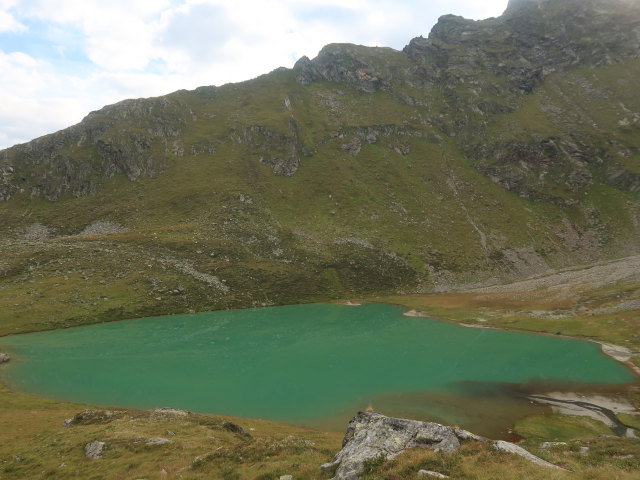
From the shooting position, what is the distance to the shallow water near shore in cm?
4366

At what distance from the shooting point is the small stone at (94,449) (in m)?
24.7

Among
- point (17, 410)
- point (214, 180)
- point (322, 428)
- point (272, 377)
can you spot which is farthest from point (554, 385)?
point (214, 180)

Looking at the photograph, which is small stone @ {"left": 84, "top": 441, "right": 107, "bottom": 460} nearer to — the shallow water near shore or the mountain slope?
the shallow water near shore

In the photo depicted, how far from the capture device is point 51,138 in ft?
548

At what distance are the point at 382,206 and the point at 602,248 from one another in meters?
85.9

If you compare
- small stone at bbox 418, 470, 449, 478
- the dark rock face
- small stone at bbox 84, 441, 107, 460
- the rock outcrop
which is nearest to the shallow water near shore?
small stone at bbox 84, 441, 107, 460

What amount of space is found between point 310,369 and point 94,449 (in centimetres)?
3432

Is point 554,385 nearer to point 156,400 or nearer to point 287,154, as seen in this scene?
point 156,400

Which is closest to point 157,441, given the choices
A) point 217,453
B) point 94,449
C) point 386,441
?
point 94,449

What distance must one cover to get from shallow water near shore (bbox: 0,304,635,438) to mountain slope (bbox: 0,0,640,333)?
77.9 feet

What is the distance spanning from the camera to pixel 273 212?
511 ft

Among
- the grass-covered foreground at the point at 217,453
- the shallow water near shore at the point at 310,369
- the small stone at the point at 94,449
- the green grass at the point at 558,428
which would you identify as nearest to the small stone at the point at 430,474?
the grass-covered foreground at the point at 217,453

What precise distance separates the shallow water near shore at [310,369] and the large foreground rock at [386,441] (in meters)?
21.5

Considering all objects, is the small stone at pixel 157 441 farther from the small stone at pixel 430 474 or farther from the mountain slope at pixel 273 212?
the mountain slope at pixel 273 212
